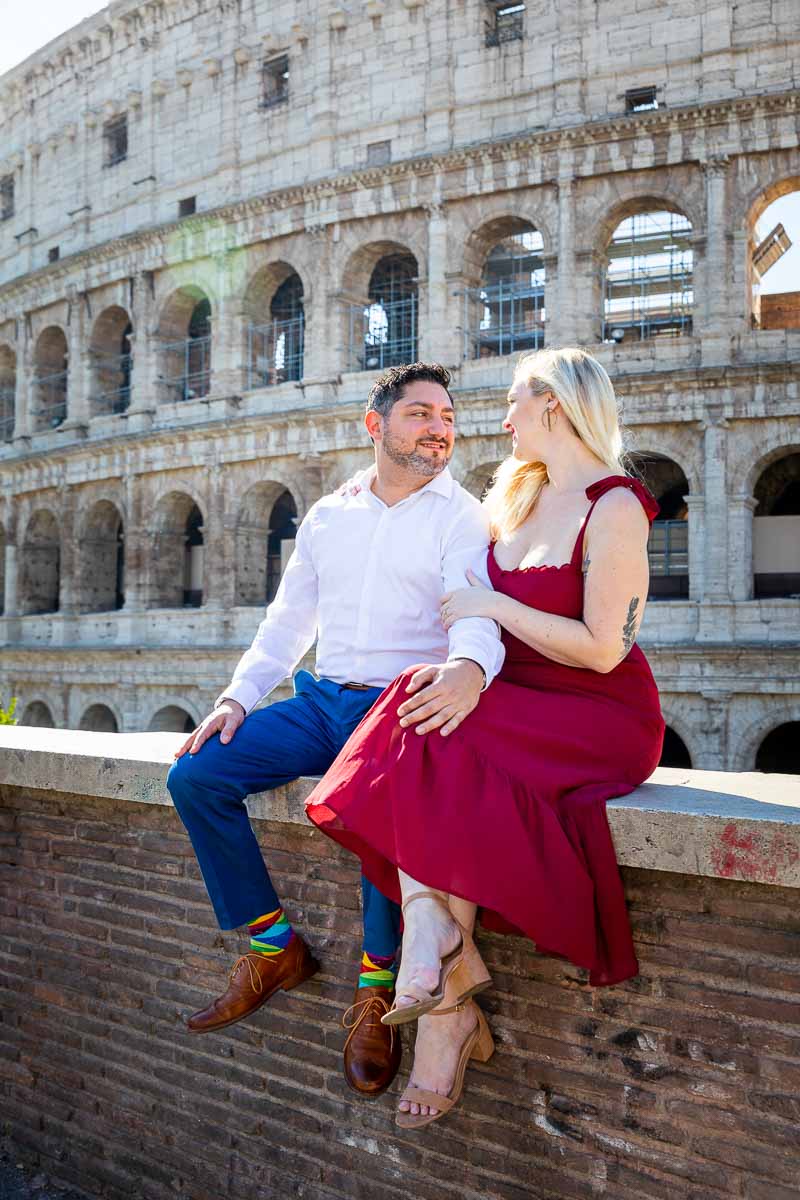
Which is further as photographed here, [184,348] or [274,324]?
[184,348]

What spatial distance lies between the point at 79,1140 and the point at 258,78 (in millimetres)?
20236

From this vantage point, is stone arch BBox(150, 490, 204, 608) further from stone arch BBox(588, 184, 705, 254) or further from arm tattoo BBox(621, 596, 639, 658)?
arm tattoo BBox(621, 596, 639, 658)

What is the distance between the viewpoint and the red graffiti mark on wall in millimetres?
2502

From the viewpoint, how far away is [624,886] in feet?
9.19

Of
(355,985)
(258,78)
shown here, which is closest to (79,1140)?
(355,985)

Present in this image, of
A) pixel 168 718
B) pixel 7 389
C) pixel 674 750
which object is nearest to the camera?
pixel 674 750

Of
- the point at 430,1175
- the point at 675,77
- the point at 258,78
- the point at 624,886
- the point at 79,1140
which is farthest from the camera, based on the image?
the point at 258,78

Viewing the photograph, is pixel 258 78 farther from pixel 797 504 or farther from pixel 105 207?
pixel 797 504

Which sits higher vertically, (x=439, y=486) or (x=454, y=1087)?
(x=439, y=486)

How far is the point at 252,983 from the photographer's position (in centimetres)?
333

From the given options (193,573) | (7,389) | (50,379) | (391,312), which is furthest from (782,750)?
(7,389)

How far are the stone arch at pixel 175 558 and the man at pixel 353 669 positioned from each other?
1742 centimetres

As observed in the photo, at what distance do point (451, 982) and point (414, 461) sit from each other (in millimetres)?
1775

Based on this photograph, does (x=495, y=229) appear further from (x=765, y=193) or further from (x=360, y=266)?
(x=765, y=193)
